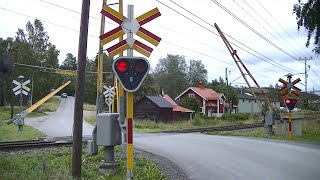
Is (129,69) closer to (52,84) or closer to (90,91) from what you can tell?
(52,84)

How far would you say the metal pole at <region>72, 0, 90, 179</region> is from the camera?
9.52 meters

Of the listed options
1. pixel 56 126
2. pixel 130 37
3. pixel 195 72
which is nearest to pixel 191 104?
pixel 56 126

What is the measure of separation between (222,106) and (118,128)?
77.2m

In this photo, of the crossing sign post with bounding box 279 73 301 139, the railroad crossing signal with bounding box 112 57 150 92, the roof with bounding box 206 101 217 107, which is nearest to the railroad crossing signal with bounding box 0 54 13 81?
the railroad crossing signal with bounding box 112 57 150 92

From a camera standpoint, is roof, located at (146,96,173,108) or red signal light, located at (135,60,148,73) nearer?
red signal light, located at (135,60,148,73)

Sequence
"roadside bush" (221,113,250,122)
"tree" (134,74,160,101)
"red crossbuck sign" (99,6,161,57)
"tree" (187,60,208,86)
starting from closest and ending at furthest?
"red crossbuck sign" (99,6,161,57) → "roadside bush" (221,113,250,122) → "tree" (134,74,160,101) → "tree" (187,60,208,86)

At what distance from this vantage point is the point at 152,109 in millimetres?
57062

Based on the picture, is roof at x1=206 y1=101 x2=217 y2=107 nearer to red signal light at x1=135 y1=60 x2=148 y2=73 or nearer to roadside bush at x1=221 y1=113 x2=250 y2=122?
roadside bush at x1=221 y1=113 x2=250 y2=122

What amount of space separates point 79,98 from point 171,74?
334ft

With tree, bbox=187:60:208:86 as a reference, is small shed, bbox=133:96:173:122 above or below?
below

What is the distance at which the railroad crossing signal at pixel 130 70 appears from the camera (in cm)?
726

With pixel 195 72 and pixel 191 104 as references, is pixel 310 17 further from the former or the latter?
pixel 195 72

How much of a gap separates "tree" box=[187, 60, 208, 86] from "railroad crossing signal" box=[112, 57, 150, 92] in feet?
358

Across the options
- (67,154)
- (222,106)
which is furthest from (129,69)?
(222,106)
